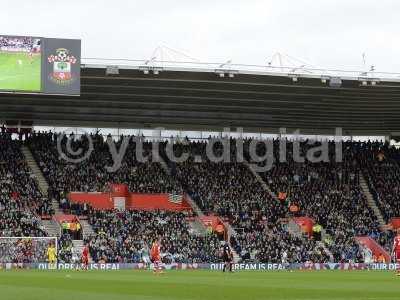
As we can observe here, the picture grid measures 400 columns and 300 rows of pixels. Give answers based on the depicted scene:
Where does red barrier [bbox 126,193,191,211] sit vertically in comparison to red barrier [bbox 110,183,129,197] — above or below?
below

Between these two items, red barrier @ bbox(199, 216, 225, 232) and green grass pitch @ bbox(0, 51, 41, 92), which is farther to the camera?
red barrier @ bbox(199, 216, 225, 232)

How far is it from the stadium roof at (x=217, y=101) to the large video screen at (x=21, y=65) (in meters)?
2.60

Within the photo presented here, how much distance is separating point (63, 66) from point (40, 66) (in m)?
1.16

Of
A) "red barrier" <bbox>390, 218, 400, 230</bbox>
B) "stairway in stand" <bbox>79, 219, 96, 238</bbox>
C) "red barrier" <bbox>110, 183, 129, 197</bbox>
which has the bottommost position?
"stairway in stand" <bbox>79, 219, 96, 238</bbox>

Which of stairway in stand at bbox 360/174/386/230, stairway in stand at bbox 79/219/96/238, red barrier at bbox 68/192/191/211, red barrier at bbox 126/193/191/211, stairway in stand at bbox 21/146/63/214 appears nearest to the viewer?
stairway in stand at bbox 79/219/96/238

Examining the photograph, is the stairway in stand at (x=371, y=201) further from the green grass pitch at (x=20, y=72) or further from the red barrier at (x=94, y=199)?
the green grass pitch at (x=20, y=72)

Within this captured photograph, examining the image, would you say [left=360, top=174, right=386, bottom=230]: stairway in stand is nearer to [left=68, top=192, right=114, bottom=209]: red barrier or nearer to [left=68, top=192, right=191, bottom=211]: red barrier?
[left=68, top=192, right=191, bottom=211]: red barrier

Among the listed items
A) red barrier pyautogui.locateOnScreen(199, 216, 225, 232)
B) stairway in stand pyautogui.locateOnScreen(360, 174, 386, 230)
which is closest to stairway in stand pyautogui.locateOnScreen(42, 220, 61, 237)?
red barrier pyautogui.locateOnScreen(199, 216, 225, 232)

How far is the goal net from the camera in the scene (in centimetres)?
4684

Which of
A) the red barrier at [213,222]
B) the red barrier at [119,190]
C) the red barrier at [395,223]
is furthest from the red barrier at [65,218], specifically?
the red barrier at [395,223]

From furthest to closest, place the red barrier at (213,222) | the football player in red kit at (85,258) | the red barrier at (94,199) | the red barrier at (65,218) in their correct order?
1. the red barrier at (94,199)
2. the red barrier at (213,222)
3. the red barrier at (65,218)
4. the football player in red kit at (85,258)

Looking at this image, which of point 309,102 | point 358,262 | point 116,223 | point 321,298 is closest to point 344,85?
point 309,102

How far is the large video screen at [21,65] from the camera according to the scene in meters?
43.5

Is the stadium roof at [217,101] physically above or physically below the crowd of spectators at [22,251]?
above
